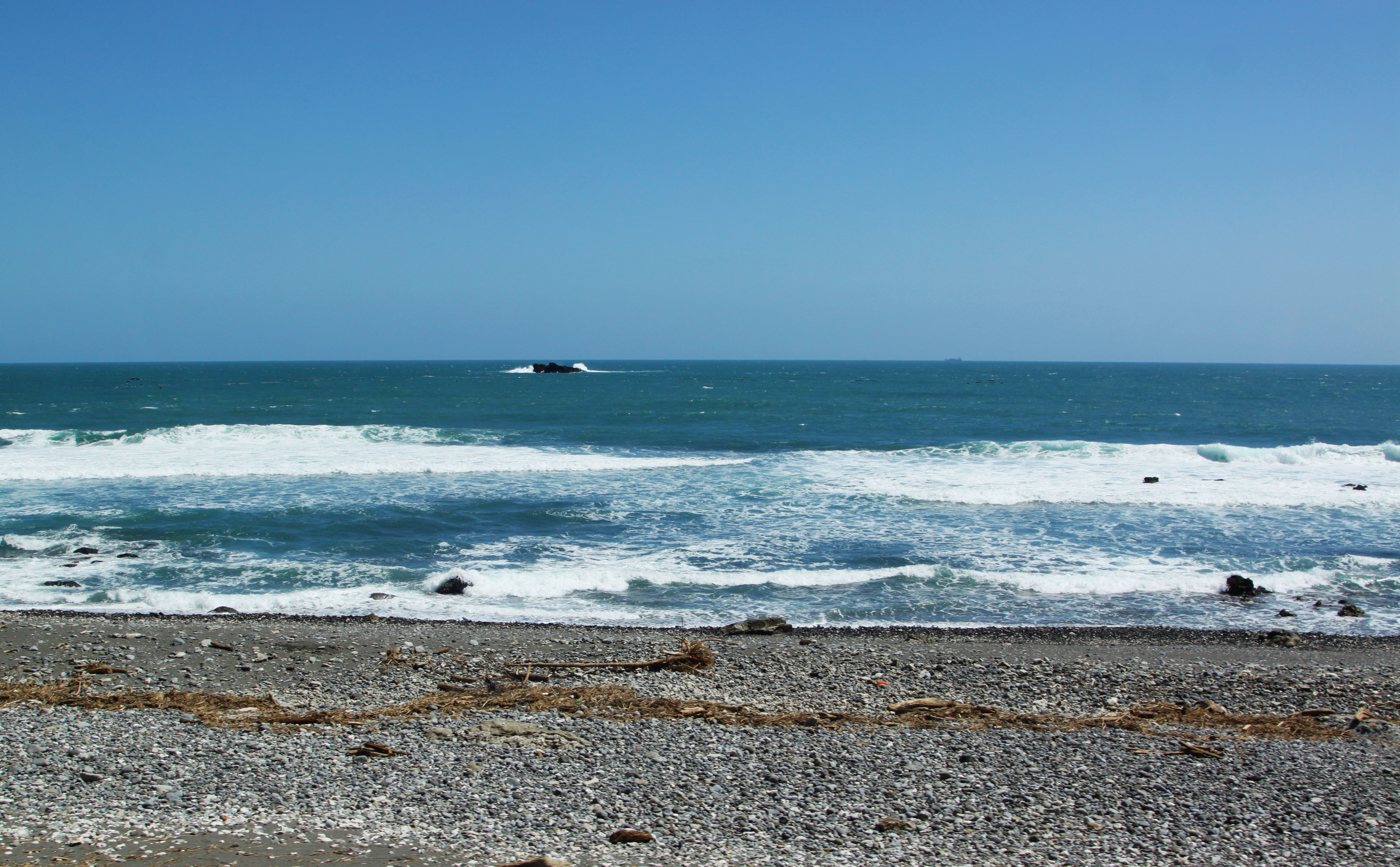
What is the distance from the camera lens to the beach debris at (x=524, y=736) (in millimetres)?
6750

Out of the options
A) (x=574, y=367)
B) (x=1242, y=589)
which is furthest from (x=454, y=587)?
(x=574, y=367)

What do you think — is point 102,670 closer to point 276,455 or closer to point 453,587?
point 453,587

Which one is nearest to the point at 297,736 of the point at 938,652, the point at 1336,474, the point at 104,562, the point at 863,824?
the point at 863,824

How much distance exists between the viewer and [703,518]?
61.9 ft

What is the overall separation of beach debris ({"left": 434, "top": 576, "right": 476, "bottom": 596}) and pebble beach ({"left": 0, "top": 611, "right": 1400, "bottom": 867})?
2513 millimetres

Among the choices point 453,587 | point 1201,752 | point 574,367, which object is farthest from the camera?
point 574,367

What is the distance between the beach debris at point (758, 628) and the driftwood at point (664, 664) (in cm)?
153

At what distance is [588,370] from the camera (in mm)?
126688

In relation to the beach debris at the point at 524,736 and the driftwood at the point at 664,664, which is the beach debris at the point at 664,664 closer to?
the driftwood at the point at 664,664

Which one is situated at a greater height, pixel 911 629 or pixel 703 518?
pixel 703 518

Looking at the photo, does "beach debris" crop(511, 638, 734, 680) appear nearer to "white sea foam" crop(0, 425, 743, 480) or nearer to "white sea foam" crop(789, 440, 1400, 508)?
"white sea foam" crop(789, 440, 1400, 508)

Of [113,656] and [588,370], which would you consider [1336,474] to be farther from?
[588,370]

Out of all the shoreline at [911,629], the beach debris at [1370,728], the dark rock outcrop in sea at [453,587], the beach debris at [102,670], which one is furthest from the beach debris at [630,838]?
the dark rock outcrop in sea at [453,587]

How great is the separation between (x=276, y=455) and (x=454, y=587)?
18554 millimetres
